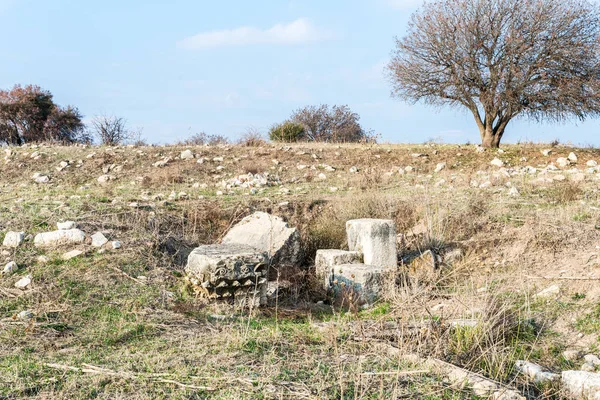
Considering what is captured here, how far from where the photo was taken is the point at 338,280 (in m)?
7.64

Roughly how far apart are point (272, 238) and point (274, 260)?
0.33 m

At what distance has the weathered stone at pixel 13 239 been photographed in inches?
295

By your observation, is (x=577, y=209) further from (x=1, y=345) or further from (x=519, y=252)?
(x=1, y=345)

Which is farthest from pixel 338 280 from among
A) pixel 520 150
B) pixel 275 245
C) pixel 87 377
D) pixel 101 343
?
pixel 520 150

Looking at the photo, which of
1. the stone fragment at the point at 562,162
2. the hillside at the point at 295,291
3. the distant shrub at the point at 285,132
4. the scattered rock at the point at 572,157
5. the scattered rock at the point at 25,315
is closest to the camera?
the hillside at the point at 295,291

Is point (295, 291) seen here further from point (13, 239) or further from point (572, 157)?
point (572, 157)

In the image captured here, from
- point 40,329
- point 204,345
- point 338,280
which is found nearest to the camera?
point 204,345

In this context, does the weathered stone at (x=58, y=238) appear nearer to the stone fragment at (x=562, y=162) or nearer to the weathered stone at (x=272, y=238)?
the weathered stone at (x=272, y=238)

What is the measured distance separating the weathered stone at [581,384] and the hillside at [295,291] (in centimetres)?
11

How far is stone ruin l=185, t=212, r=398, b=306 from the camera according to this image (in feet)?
22.4

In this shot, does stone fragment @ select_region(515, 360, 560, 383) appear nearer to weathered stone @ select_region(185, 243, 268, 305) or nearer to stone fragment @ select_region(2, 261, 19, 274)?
weathered stone @ select_region(185, 243, 268, 305)

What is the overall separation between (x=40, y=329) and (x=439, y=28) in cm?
1546

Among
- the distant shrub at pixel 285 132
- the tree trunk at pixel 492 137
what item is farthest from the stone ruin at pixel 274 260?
the distant shrub at pixel 285 132

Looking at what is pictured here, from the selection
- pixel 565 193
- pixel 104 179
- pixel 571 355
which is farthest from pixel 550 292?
pixel 104 179
